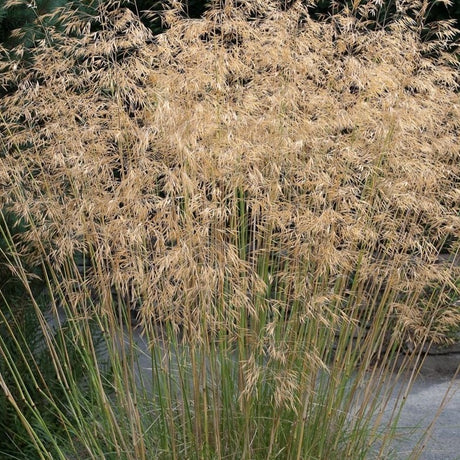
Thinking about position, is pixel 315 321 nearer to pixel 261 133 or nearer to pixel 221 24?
pixel 261 133

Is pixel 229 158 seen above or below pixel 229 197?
above

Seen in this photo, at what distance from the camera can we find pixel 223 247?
2.21 metres

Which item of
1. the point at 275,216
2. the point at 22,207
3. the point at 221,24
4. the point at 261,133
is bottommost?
the point at 22,207

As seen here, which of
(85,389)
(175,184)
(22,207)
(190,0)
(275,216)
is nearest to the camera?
(175,184)

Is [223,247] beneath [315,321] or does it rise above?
above

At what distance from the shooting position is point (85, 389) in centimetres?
359

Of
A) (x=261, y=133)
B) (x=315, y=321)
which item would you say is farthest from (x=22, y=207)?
(x=315, y=321)

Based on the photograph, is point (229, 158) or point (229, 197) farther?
point (229, 197)

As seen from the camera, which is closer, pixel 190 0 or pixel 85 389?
pixel 85 389

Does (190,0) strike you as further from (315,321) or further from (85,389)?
(315,321)

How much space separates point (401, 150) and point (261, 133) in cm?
57

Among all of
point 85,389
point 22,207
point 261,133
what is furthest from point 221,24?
point 85,389

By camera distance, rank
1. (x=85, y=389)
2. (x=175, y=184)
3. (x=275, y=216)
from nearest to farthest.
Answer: (x=175, y=184)
(x=275, y=216)
(x=85, y=389)

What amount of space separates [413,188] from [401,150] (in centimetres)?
19
